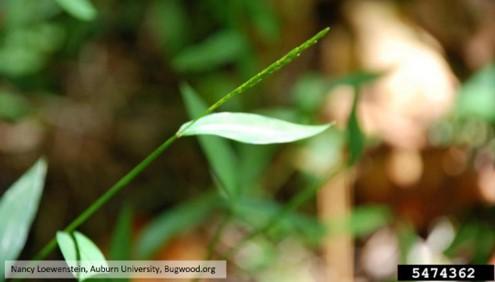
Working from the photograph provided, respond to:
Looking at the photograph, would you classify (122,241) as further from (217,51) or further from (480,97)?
(480,97)

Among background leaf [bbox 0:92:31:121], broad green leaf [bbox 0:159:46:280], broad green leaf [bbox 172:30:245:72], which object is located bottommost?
broad green leaf [bbox 0:159:46:280]

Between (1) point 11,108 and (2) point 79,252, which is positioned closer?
(2) point 79,252

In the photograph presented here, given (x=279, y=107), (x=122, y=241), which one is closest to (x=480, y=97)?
(x=279, y=107)

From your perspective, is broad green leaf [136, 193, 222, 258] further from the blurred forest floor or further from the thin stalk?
the thin stalk

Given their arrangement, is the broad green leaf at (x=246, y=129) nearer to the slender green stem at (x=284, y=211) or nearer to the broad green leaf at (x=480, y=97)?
the slender green stem at (x=284, y=211)

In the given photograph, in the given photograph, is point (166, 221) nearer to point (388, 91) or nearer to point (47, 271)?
point (47, 271)
